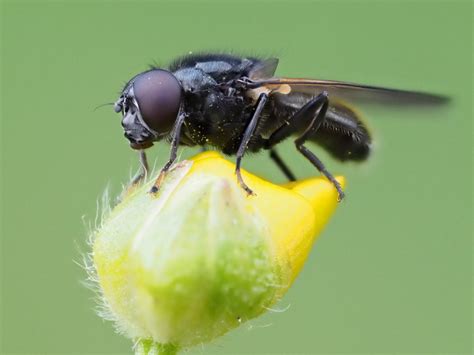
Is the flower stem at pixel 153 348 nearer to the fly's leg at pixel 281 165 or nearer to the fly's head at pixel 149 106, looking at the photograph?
the fly's head at pixel 149 106

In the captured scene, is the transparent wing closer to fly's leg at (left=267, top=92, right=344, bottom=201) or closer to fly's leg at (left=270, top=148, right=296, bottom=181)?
fly's leg at (left=267, top=92, right=344, bottom=201)

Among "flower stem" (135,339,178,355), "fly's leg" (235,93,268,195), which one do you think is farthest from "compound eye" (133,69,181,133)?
"flower stem" (135,339,178,355)

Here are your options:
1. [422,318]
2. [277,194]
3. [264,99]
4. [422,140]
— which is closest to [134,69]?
[422,140]

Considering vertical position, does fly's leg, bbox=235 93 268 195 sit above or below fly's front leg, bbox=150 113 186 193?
above

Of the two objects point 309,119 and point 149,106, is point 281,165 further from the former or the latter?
point 149,106

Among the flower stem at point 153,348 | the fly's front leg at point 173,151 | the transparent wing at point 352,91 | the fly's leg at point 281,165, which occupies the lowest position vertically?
the flower stem at point 153,348

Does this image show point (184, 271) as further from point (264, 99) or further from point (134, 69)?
point (134, 69)

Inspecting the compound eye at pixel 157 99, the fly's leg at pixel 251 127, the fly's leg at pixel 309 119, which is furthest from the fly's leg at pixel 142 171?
the fly's leg at pixel 309 119
